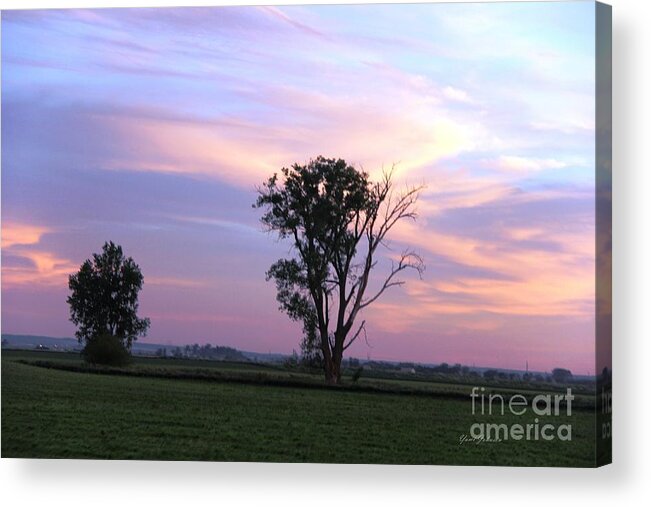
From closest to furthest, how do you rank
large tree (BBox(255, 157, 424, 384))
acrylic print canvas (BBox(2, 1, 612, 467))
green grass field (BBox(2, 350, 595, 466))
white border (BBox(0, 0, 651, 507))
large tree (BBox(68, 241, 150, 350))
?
1. white border (BBox(0, 0, 651, 507))
2. acrylic print canvas (BBox(2, 1, 612, 467))
3. green grass field (BBox(2, 350, 595, 466))
4. large tree (BBox(255, 157, 424, 384))
5. large tree (BBox(68, 241, 150, 350))

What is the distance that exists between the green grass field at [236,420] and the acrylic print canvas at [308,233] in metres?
0.02

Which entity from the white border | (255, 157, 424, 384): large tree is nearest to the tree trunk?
(255, 157, 424, 384): large tree

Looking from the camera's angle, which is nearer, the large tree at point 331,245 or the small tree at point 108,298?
the large tree at point 331,245

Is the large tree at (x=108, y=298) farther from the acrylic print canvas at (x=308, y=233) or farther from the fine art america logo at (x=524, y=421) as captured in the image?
the fine art america logo at (x=524, y=421)

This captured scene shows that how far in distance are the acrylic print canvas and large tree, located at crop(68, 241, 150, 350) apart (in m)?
0.03

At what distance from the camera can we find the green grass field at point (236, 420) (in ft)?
47.6

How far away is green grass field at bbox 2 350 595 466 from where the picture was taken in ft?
47.6

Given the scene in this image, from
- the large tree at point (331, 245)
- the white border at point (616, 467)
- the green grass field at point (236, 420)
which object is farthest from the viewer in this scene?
the large tree at point (331, 245)

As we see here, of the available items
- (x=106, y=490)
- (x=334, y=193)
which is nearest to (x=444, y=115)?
(x=334, y=193)

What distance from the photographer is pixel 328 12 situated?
14.7m

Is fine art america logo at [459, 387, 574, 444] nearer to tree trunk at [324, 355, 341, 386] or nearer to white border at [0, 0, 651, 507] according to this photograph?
white border at [0, 0, 651, 507]
